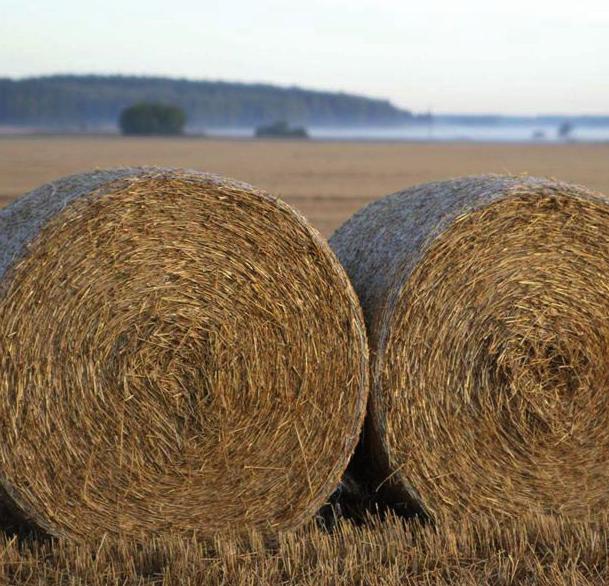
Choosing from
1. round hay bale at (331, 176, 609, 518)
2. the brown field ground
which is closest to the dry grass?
the brown field ground

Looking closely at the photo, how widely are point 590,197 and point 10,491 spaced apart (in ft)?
9.89

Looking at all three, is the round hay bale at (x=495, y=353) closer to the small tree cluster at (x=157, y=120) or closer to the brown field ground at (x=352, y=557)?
the brown field ground at (x=352, y=557)

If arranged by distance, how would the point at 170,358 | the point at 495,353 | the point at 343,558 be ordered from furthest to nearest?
the point at 495,353
the point at 170,358
the point at 343,558

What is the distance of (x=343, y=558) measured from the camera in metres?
4.82

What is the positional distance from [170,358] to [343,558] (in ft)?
3.88

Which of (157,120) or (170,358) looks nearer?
(170,358)

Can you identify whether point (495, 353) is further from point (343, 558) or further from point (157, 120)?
point (157, 120)

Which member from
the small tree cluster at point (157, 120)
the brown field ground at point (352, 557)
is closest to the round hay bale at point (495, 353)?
the brown field ground at point (352, 557)

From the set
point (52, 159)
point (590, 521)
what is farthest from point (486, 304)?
point (52, 159)

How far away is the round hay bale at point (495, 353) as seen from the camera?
5172 millimetres

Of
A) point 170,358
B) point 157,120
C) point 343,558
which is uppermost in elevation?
point 170,358

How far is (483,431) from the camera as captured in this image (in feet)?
17.5

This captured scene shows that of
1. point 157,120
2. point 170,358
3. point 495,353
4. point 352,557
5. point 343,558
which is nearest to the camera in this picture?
point 352,557

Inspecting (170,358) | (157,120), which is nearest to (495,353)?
(170,358)
